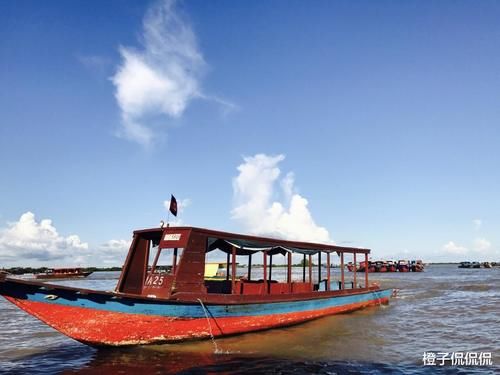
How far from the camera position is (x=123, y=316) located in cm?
977

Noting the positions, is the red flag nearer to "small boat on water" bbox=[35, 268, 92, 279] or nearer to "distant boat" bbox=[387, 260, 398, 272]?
"small boat on water" bbox=[35, 268, 92, 279]

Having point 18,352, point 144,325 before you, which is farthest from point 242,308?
point 18,352

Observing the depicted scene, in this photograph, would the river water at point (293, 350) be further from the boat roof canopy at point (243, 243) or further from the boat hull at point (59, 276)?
the boat hull at point (59, 276)

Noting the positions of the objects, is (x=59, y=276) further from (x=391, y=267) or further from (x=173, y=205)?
(x=391, y=267)

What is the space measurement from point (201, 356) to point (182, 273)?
2240mm

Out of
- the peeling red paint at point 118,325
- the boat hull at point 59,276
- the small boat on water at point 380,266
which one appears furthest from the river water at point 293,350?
the small boat on water at point 380,266

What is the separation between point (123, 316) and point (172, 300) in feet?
4.00

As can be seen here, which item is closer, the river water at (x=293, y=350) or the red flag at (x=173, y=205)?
the river water at (x=293, y=350)

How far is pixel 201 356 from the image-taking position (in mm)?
9750

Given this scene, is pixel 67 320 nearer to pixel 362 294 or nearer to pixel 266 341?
pixel 266 341

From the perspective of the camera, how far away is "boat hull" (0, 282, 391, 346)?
9.35m

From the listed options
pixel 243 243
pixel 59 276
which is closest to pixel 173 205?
pixel 243 243

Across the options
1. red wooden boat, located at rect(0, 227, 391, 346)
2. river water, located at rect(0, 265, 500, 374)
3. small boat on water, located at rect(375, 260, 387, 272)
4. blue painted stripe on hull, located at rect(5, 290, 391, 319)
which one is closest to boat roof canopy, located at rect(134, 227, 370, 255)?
red wooden boat, located at rect(0, 227, 391, 346)

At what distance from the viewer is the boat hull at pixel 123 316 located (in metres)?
9.35
